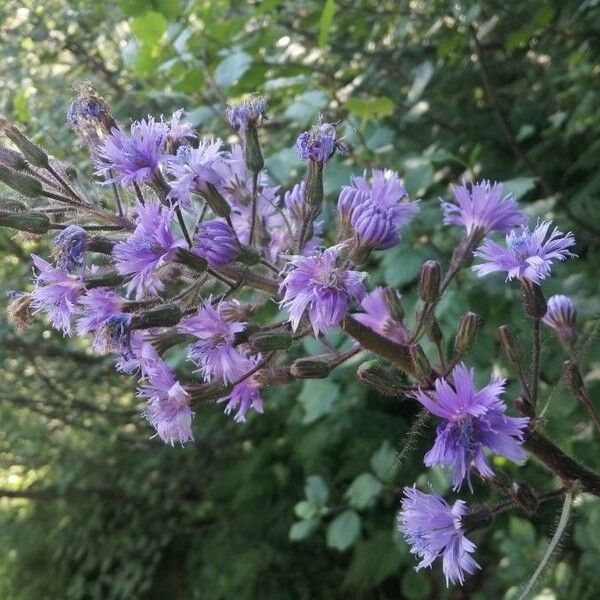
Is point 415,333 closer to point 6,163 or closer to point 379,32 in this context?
point 6,163

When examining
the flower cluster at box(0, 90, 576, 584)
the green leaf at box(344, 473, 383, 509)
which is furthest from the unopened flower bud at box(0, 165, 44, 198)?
the green leaf at box(344, 473, 383, 509)

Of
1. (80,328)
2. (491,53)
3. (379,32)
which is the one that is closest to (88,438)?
(379,32)

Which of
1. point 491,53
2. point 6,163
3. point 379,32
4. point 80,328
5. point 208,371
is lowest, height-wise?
point 491,53

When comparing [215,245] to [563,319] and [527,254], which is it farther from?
[563,319]

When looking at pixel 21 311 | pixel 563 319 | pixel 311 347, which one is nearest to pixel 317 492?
pixel 311 347

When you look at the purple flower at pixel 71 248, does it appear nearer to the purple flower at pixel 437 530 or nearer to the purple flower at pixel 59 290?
the purple flower at pixel 59 290

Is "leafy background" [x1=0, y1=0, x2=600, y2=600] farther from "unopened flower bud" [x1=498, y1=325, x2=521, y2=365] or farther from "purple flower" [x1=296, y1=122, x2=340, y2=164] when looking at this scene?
"unopened flower bud" [x1=498, y1=325, x2=521, y2=365]
